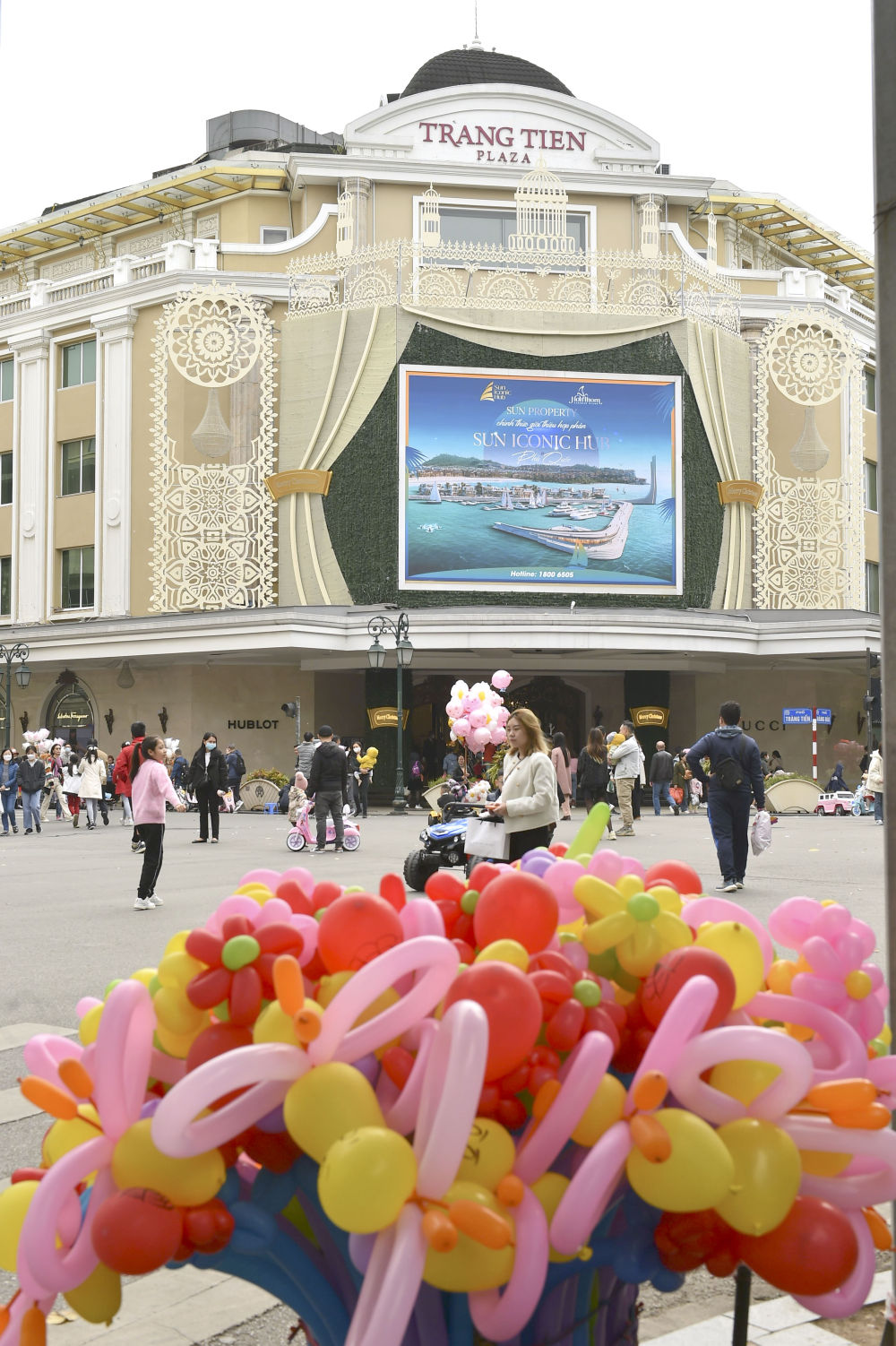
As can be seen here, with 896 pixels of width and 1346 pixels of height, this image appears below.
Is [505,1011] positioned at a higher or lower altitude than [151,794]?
higher

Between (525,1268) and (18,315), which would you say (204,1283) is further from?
(18,315)

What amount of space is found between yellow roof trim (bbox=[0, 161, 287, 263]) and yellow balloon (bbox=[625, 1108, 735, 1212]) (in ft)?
126

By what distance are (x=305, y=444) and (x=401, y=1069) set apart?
3319cm

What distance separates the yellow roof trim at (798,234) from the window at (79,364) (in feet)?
59.1

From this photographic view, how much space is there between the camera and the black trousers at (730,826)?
1177 centimetres

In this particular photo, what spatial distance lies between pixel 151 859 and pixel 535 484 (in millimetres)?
23616

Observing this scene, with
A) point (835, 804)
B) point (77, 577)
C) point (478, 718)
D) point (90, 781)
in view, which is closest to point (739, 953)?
point (478, 718)

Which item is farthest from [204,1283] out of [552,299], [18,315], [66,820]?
[18,315]

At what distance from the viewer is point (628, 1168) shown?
5.08 feet

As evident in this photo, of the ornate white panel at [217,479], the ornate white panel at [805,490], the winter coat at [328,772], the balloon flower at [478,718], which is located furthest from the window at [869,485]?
the balloon flower at [478,718]

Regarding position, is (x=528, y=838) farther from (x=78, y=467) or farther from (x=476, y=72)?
(x=476, y=72)

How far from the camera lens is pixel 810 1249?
1606 mm

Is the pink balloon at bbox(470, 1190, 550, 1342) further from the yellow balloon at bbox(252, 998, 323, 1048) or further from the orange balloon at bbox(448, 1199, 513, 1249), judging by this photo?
the yellow balloon at bbox(252, 998, 323, 1048)

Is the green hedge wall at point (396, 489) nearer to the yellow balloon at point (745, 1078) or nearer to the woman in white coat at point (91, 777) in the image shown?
the woman in white coat at point (91, 777)
